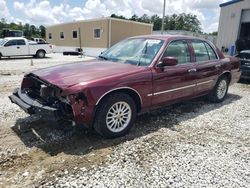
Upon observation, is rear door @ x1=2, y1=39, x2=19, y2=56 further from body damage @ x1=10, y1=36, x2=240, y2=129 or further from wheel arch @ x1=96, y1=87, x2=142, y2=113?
wheel arch @ x1=96, y1=87, x2=142, y2=113

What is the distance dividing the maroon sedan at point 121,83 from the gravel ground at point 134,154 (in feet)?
1.44

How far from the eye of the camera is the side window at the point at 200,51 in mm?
5732

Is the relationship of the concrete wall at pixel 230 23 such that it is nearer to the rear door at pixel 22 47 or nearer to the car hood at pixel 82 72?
the car hood at pixel 82 72

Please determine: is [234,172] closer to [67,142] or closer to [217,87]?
[67,142]

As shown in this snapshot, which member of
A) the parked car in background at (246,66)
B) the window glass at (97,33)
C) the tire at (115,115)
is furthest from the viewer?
the window glass at (97,33)

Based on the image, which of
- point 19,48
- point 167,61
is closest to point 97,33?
point 19,48

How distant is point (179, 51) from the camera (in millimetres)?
5312

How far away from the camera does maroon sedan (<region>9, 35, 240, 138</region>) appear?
380 centimetres

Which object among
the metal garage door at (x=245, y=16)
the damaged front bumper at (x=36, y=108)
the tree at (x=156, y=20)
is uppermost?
the tree at (x=156, y=20)

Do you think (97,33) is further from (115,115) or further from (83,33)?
(115,115)

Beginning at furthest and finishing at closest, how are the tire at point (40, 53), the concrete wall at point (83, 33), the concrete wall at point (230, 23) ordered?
the concrete wall at point (83, 33) < the tire at point (40, 53) < the concrete wall at point (230, 23)

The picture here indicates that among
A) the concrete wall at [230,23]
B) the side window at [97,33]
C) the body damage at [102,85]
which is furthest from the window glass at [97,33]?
the body damage at [102,85]

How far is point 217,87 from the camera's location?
259 inches

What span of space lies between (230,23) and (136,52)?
13947mm
